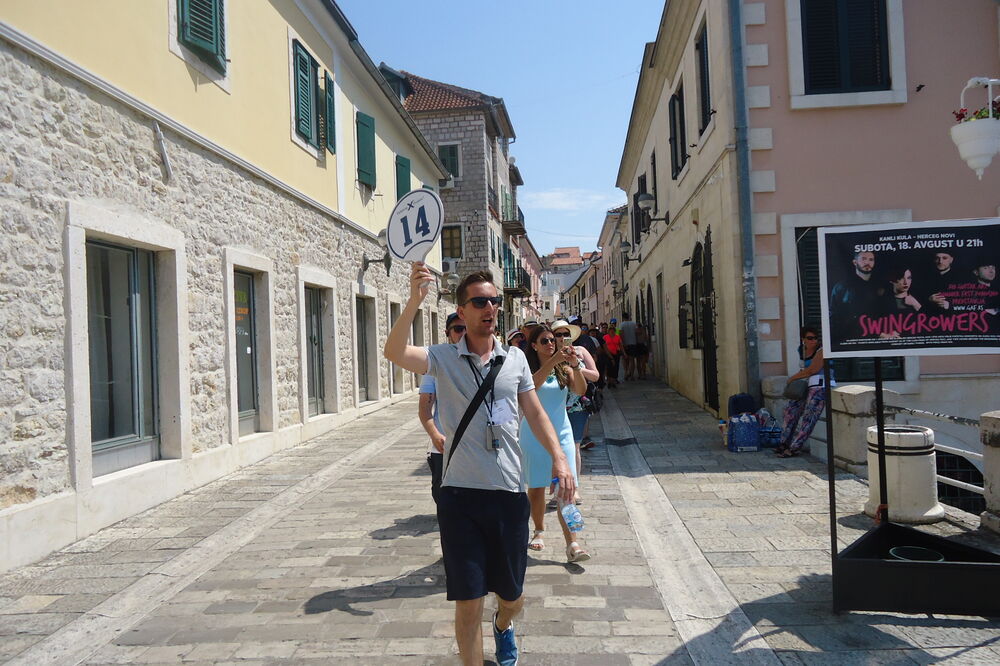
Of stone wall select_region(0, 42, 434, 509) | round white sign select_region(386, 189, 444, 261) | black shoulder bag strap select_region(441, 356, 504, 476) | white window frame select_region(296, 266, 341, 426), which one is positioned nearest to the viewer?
black shoulder bag strap select_region(441, 356, 504, 476)

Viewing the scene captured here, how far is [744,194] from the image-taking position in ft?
31.0

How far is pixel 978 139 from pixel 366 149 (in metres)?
10.6

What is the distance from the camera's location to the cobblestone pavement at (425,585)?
3523 mm

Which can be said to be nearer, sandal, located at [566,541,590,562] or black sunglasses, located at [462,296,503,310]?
black sunglasses, located at [462,296,503,310]

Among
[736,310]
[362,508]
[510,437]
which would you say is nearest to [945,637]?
[510,437]

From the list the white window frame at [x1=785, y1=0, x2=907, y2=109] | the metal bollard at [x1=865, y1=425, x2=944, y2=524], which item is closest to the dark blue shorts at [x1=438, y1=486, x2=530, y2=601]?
the metal bollard at [x1=865, y1=425, x2=944, y2=524]

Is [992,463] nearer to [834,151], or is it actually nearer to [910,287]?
[910,287]

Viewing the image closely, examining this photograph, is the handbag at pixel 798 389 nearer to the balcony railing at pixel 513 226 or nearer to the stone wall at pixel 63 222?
the stone wall at pixel 63 222

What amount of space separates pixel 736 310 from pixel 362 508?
568cm

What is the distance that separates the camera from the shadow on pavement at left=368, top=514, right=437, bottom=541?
556cm

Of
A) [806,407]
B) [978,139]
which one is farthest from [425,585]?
[978,139]

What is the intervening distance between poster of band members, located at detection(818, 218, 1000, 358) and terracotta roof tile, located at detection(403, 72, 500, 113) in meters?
27.2

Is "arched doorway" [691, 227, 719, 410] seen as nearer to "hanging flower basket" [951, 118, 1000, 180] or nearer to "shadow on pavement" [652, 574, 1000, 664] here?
"hanging flower basket" [951, 118, 1000, 180]

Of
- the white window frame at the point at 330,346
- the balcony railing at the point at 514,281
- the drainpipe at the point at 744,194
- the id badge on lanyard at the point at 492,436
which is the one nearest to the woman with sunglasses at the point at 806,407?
the drainpipe at the point at 744,194
